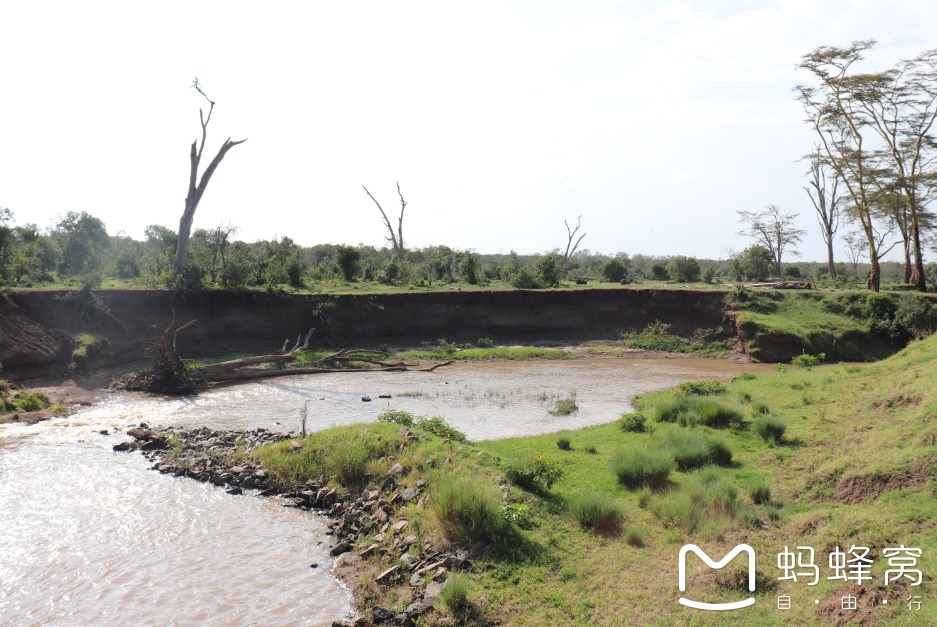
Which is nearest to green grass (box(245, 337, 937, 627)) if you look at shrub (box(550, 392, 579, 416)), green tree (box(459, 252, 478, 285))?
shrub (box(550, 392, 579, 416))

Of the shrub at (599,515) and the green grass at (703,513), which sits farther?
the shrub at (599,515)

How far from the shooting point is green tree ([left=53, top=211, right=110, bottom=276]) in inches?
1385

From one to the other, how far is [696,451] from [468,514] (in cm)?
496

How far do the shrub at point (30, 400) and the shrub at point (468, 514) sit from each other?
1513cm

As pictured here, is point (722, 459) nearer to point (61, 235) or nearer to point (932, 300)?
point (932, 300)

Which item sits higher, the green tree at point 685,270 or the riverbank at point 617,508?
the green tree at point 685,270

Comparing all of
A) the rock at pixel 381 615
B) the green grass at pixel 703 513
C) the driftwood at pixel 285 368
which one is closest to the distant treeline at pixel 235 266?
the driftwood at pixel 285 368

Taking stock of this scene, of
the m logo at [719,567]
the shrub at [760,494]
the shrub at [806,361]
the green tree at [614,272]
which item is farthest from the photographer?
the green tree at [614,272]

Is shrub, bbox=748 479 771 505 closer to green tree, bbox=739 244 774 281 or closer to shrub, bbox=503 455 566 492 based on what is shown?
shrub, bbox=503 455 566 492

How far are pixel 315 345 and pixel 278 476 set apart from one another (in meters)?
→ 18.8

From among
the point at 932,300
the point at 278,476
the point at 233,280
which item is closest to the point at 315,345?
the point at 233,280

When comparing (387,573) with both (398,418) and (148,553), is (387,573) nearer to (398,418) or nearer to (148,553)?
(148,553)

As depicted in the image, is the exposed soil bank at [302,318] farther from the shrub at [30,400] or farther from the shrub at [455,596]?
the shrub at [455,596]

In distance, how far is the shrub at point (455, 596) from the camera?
6.47 metres
